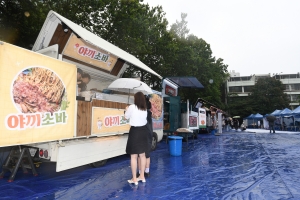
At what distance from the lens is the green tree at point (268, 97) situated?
1810 inches

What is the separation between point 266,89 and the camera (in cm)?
4794

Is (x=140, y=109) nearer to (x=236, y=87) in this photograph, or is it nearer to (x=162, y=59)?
(x=162, y=59)

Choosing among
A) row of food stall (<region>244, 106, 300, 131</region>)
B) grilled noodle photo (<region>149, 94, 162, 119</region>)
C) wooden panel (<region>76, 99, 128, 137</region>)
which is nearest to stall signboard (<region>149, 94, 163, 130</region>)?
grilled noodle photo (<region>149, 94, 162, 119</region>)

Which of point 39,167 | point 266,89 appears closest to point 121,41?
point 39,167

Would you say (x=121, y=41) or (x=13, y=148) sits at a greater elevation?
(x=121, y=41)

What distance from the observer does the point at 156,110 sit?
904 centimetres

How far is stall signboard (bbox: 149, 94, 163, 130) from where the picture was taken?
870 cm

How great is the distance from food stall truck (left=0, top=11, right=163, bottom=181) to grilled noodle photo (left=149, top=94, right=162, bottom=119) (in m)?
1.88

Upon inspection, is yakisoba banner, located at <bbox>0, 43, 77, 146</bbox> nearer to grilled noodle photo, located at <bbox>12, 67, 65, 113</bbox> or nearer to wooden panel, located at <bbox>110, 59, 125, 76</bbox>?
grilled noodle photo, located at <bbox>12, 67, 65, 113</bbox>

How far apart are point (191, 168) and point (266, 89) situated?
166 ft

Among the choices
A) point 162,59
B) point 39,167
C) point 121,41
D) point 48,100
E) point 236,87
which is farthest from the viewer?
point 236,87

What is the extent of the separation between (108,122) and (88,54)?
8.09ft

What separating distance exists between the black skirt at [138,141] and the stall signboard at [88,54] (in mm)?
3384

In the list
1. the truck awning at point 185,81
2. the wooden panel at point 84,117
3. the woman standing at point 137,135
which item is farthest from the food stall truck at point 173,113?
the woman standing at point 137,135
